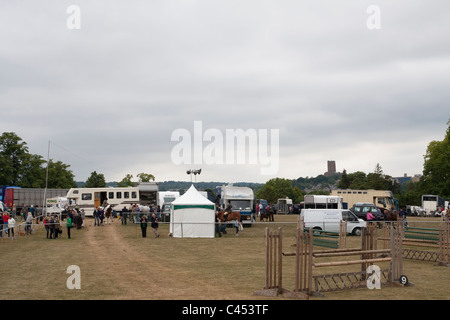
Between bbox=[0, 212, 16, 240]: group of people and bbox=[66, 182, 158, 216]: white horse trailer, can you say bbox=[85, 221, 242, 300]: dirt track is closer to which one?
bbox=[0, 212, 16, 240]: group of people

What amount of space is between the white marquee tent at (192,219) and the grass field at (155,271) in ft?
8.43

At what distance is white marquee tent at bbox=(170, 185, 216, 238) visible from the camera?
3014cm

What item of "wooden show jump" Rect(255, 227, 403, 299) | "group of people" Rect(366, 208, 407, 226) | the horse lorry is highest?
the horse lorry

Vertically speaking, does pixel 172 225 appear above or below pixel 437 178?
below

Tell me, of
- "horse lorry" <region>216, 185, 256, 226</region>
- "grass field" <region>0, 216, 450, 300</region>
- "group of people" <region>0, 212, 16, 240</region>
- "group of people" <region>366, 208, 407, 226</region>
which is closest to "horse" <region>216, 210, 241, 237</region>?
"grass field" <region>0, 216, 450, 300</region>

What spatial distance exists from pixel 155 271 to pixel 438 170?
73656 mm

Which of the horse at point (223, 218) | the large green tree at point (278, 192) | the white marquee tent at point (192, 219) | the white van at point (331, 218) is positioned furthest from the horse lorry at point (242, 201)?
the large green tree at point (278, 192)

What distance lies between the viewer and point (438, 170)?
259ft

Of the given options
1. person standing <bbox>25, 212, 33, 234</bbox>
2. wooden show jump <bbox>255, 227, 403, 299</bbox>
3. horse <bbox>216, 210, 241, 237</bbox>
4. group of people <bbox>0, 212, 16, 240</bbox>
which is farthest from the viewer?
person standing <bbox>25, 212, 33, 234</bbox>

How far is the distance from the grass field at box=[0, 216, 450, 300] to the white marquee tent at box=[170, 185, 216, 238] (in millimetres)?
2568
